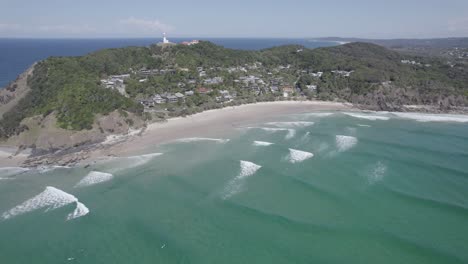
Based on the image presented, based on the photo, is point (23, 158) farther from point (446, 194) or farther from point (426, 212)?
point (446, 194)

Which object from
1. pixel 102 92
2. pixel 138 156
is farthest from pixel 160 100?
pixel 138 156

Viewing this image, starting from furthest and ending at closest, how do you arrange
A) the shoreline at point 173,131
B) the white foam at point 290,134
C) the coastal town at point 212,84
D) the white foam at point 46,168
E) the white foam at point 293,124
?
the coastal town at point 212,84 < the white foam at point 293,124 < the white foam at point 290,134 < the shoreline at point 173,131 < the white foam at point 46,168

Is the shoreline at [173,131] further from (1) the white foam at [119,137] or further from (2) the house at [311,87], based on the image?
(2) the house at [311,87]

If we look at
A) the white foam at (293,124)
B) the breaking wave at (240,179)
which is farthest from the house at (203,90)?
the breaking wave at (240,179)

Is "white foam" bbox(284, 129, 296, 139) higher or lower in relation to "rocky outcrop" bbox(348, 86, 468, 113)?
lower

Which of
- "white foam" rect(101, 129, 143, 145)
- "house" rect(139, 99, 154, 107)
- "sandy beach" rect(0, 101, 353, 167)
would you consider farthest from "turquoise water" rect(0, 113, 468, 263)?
"house" rect(139, 99, 154, 107)

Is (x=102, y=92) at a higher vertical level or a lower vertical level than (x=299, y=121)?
higher

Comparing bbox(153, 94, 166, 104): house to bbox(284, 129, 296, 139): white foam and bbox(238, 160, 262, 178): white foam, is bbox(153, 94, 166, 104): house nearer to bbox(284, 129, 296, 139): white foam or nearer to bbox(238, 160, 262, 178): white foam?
bbox(284, 129, 296, 139): white foam
